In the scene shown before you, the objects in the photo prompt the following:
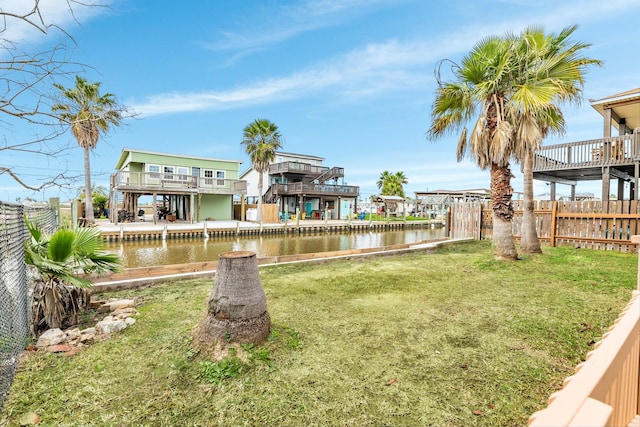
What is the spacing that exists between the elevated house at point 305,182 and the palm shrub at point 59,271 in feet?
89.9

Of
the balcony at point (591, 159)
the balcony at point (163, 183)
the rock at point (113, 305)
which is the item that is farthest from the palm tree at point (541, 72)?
the balcony at point (163, 183)

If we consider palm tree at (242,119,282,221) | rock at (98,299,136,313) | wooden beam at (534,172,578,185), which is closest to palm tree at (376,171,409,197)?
palm tree at (242,119,282,221)

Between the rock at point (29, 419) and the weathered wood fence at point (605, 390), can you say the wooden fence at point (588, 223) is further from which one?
the rock at point (29, 419)

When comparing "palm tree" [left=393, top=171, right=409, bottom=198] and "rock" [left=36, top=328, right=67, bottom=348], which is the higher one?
"palm tree" [left=393, top=171, right=409, bottom=198]

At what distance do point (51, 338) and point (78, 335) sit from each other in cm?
26

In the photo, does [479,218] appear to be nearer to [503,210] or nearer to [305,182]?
[503,210]

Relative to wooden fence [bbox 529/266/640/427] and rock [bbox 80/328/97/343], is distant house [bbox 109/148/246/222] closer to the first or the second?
rock [bbox 80/328/97/343]

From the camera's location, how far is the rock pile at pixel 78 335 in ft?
11.3

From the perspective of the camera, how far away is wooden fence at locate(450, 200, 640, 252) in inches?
388

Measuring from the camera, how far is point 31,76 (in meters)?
2.66

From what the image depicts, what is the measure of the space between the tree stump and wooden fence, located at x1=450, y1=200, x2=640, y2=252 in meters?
12.2

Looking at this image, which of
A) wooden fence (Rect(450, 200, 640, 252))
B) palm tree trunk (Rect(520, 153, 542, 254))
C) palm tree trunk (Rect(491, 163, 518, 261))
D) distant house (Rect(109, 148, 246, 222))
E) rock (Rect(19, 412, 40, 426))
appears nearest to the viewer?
rock (Rect(19, 412, 40, 426))

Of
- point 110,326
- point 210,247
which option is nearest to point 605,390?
point 110,326

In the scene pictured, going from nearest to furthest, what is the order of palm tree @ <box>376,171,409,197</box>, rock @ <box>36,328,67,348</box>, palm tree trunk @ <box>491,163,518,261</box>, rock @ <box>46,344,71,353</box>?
1. rock @ <box>46,344,71,353</box>
2. rock @ <box>36,328,67,348</box>
3. palm tree trunk @ <box>491,163,518,261</box>
4. palm tree @ <box>376,171,409,197</box>
